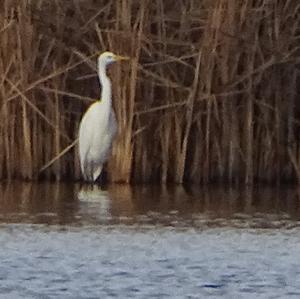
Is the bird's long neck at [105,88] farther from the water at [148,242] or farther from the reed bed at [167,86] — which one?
the water at [148,242]

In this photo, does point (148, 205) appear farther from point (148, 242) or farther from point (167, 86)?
point (148, 242)

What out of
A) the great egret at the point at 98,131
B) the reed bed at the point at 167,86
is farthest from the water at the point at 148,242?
the reed bed at the point at 167,86

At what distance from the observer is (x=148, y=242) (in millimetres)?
10742

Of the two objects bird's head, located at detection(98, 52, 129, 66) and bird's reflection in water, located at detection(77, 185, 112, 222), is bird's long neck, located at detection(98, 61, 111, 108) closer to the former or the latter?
bird's head, located at detection(98, 52, 129, 66)

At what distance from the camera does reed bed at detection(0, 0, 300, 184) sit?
49.1 feet

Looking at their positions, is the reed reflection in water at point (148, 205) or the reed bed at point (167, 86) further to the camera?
the reed bed at point (167, 86)

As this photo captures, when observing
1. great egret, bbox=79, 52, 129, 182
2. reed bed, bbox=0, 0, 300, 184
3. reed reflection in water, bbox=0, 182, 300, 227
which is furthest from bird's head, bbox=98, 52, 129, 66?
reed reflection in water, bbox=0, 182, 300, 227

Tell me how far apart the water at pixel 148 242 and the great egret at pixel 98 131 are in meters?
0.38

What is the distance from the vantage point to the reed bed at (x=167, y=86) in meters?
15.0

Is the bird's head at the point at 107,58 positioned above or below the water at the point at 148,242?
above

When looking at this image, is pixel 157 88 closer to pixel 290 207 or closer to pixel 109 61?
pixel 109 61

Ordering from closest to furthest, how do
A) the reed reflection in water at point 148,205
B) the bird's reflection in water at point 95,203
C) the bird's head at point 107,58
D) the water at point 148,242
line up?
the water at point 148,242 < the reed reflection in water at point 148,205 < the bird's reflection in water at point 95,203 < the bird's head at point 107,58

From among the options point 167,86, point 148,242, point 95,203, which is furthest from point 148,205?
point 148,242

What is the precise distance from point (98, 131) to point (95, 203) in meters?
2.13
